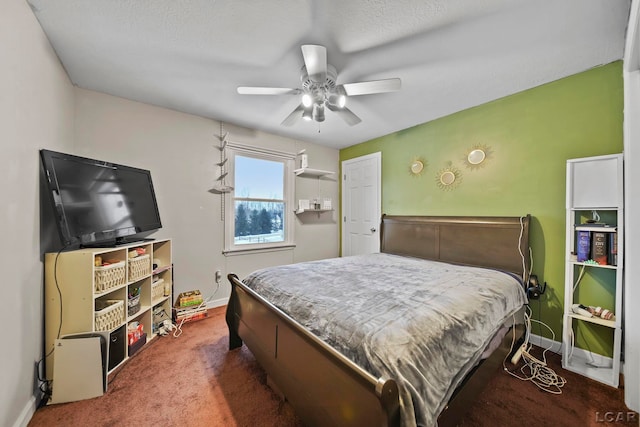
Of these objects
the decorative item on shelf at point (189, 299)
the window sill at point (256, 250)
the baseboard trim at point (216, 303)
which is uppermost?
the window sill at point (256, 250)

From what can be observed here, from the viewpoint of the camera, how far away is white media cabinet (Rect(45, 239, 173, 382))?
1728 mm

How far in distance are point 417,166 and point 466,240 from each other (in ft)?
3.92

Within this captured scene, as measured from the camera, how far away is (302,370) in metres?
1.29

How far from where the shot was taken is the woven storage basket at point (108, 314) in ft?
6.00

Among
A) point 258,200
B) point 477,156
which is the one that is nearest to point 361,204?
point 258,200

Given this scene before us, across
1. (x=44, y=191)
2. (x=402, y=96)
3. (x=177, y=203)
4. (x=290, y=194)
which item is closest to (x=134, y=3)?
(x=44, y=191)

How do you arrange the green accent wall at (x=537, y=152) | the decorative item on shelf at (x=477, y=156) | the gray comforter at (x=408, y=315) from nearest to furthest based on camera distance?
the gray comforter at (x=408, y=315)
the green accent wall at (x=537, y=152)
the decorative item on shelf at (x=477, y=156)

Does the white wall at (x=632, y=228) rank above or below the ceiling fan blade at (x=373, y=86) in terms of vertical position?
below

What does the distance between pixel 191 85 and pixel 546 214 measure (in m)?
3.72

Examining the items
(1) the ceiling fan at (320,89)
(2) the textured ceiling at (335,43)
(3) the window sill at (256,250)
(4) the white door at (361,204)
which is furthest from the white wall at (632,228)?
(3) the window sill at (256,250)

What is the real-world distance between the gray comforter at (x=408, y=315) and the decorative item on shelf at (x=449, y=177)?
116 centimetres

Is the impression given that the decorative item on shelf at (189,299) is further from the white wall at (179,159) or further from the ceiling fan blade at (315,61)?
the ceiling fan blade at (315,61)

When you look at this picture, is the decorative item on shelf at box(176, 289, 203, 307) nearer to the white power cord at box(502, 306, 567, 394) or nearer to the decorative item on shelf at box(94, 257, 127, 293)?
the decorative item on shelf at box(94, 257, 127, 293)

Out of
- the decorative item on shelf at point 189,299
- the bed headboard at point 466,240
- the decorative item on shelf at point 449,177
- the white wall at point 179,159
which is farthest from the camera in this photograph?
the decorative item on shelf at point 449,177
